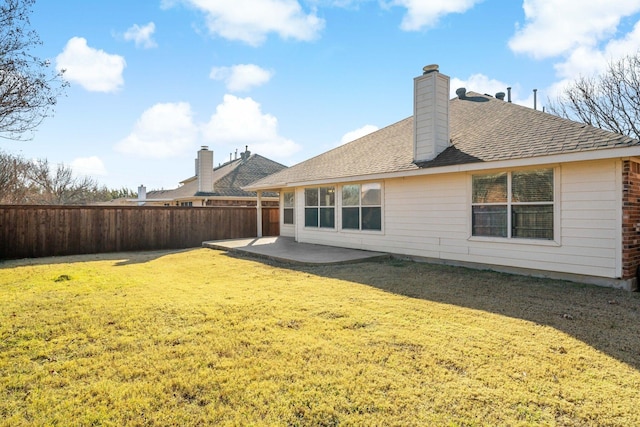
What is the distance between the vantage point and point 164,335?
4.05 m

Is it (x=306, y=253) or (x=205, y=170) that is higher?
(x=205, y=170)

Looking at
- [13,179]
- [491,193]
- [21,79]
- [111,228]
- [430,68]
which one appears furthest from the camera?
[13,179]

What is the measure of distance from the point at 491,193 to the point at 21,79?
9.24 metres

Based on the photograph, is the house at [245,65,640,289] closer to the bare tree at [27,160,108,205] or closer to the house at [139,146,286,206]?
the house at [139,146,286,206]

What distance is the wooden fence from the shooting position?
11.2 m

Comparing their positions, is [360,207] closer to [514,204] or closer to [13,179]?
[514,204]

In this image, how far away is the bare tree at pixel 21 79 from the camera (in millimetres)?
6150

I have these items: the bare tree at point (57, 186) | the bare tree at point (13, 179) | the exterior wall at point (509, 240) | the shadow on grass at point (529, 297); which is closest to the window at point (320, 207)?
the exterior wall at point (509, 240)

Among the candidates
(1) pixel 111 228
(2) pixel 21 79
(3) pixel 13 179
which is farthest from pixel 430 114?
(3) pixel 13 179

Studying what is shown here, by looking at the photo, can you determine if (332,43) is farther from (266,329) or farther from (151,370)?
(151,370)

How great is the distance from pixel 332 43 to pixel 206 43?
4.14 meters

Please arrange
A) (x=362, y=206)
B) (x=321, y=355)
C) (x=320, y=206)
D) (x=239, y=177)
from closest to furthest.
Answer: (x=321, y=355) < (x=362, y=206) < (x=320, y=206) < (x=239, y=177)

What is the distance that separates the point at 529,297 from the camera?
5.77 meters

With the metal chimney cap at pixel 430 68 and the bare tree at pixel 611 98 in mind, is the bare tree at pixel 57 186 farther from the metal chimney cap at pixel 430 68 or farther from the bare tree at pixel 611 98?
the bare tree at pixel 611 98
